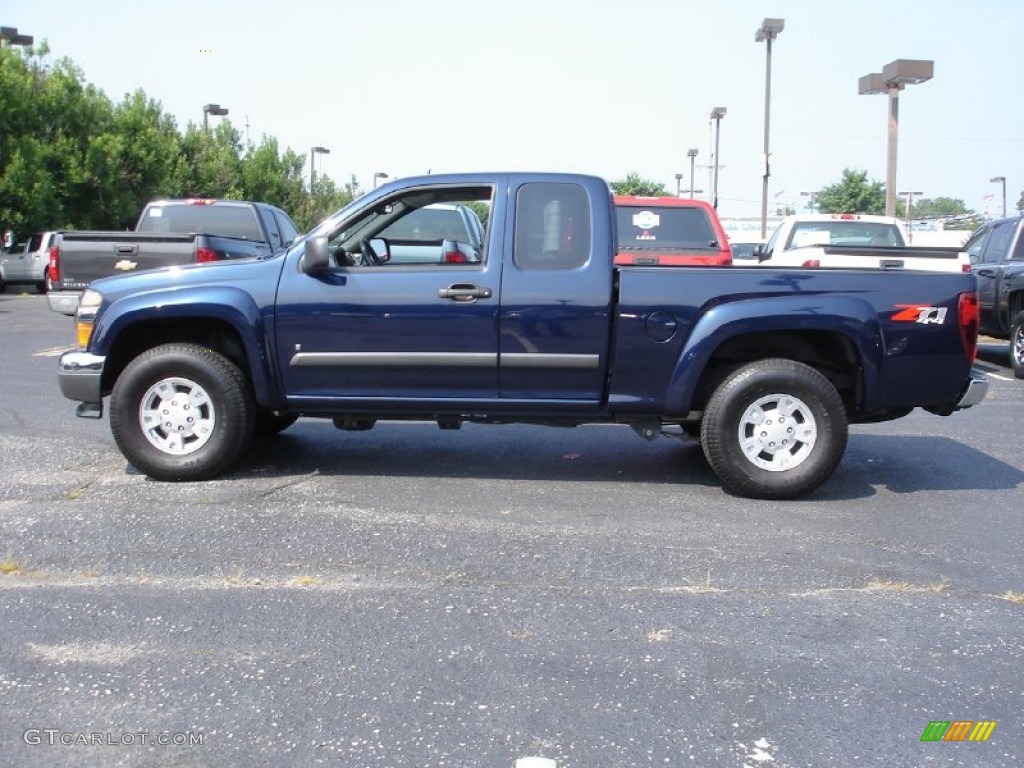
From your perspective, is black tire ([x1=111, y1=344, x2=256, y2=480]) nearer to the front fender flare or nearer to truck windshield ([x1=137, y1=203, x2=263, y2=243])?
the front fender flare

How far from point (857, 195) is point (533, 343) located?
50052 millimetres

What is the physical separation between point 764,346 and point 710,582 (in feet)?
6.74

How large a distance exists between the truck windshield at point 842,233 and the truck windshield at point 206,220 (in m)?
7.29

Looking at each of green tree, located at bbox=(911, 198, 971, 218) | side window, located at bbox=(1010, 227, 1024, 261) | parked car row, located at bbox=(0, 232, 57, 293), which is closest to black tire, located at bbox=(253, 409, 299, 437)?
side window, located at bbox=(1010, 227, 1024, 261)

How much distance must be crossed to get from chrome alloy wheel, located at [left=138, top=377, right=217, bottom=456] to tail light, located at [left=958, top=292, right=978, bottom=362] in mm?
4440

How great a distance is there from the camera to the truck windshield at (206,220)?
13.9 metres

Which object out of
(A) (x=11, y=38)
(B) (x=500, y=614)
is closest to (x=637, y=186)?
(A) (x=11, y=38)

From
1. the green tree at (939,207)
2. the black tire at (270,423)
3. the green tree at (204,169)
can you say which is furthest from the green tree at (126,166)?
the green tree at (939,207)

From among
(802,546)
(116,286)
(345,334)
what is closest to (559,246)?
(345,334)

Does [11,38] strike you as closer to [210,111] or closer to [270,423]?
[210,111]

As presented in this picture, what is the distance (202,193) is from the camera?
123ft

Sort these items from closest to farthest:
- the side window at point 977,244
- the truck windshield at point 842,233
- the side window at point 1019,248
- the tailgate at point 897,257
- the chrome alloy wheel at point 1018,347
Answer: the tailgate at point 897,257 → the chrome alloy wheel at point 1018,347 → the side window at point 1019,248 → the truck windshield at point 842,233 → the side window at point 977,244

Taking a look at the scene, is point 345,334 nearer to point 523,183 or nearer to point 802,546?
point 523,183

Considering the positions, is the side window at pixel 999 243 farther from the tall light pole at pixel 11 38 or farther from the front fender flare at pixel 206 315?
the tall light pole at pixel 11 38
